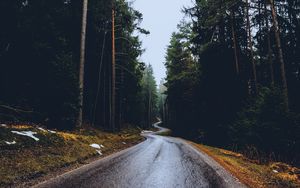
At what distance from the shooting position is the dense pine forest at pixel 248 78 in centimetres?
1310

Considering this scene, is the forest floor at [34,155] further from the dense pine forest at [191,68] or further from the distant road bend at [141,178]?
the dense pine forest at [191,68]

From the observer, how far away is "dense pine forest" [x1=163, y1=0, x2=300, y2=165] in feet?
43.0

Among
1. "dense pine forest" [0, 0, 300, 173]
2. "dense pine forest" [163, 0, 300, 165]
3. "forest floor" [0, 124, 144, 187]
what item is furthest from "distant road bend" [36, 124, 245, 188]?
"dense pine forest" [163, 0, 300, 165]

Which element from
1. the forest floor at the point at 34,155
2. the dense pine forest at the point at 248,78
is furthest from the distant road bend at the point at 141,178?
the dense pine forest at the point at 248,78

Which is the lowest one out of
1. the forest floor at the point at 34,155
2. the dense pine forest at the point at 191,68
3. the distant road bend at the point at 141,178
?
the distant road bend at the point at 141,178

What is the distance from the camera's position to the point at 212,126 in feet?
77.2

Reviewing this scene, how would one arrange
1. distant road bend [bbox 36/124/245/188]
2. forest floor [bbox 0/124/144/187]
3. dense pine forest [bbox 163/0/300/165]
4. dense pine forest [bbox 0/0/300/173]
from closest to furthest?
distant road bend [bbox 36/124/245/188]
forest floor [bbox 0/124/144/187]
dense pine forest [bbox 0/0/300/173]
dense pine forest [bbox 163/0/300/165]

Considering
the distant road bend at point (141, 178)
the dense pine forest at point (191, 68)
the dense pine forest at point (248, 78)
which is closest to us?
the distant road bend at point (141, 178)

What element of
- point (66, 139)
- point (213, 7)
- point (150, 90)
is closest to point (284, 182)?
point (66, 139)

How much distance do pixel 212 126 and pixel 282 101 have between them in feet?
35.5

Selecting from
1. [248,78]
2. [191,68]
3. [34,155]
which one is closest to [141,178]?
[34,155]

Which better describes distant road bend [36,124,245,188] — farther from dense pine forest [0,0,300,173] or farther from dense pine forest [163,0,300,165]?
dense pine forest [163,0,300,165]

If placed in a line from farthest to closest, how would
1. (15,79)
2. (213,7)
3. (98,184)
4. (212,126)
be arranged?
(212,126) < (213,7) < (15,79) < (98,184)

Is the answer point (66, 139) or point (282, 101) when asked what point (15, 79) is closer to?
point (66, 139)
